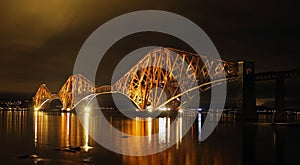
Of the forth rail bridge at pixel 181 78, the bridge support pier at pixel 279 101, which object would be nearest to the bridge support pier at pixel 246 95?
the forth rail bridge at pixel 181 78

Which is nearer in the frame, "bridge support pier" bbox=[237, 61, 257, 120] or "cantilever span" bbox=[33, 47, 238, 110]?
"bridge support pier" bbox=[237, 61, 257, 120]

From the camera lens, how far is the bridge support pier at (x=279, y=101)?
59.4 m

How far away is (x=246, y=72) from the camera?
69562 millimetres

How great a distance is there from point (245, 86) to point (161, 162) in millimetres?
49044

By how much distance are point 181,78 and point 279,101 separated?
3390 centimetres

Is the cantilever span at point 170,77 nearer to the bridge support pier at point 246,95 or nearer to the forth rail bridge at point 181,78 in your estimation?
the forth rail bridge at point 181,78

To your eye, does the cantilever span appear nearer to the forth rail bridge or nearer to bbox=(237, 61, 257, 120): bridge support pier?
the forth rail bridge

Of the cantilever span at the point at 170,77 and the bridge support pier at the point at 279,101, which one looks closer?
the bridge support pier at the point at 279,101

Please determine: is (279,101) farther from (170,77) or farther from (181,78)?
(170,77)

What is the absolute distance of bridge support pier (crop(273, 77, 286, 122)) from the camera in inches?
2338

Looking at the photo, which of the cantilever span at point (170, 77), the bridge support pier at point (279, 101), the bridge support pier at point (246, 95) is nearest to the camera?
the bridge support pier at point (279, 101)

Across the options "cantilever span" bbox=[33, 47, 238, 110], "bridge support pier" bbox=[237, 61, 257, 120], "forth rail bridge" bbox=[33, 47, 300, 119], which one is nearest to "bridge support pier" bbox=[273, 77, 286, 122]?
"forth rail bridge" bbox=[33, 47, 300, 119]

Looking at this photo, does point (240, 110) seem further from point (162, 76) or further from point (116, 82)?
point (116, 82)

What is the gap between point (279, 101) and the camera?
59.2 metres
